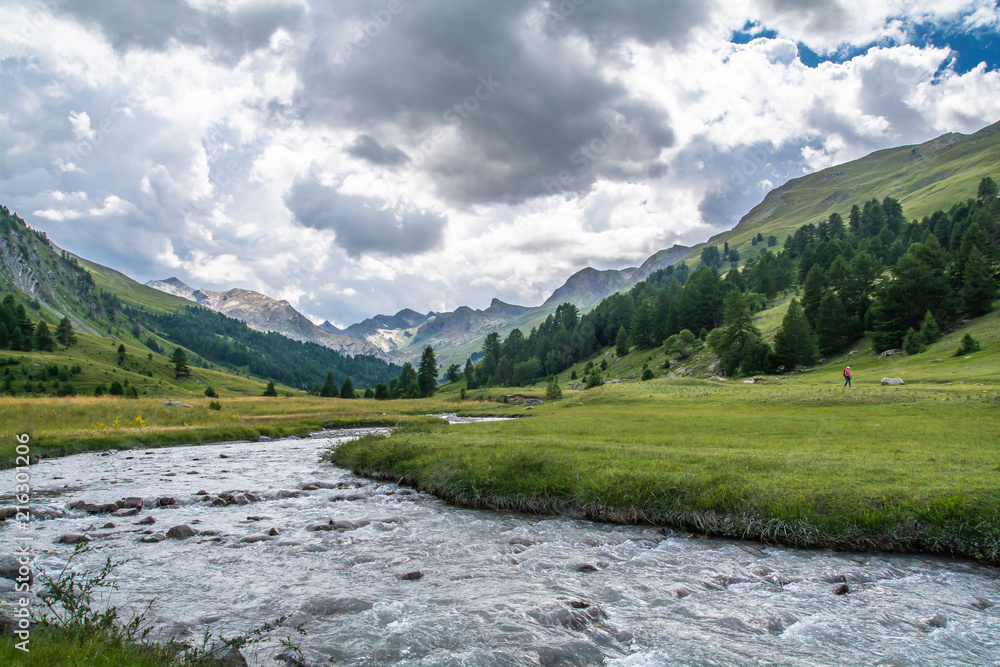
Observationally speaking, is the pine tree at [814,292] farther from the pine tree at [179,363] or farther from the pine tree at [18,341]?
the pine tree at [18,341]

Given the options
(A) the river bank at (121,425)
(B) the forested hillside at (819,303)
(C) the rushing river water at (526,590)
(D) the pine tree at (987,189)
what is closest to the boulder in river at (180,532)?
(C) the rushing river water at (526,590)

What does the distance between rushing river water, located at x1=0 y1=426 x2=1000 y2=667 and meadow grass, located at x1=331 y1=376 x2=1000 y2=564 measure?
0.87 m

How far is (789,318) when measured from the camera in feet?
281

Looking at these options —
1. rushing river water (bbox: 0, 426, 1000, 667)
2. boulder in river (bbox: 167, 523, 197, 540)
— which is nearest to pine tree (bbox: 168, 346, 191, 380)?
rushing river water (bbox: 0, 426, 1000, 667)

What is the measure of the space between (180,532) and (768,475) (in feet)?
59.5

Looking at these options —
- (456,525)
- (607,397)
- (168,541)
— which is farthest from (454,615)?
(607,397)

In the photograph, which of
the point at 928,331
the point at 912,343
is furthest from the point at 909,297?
the point at 912,343

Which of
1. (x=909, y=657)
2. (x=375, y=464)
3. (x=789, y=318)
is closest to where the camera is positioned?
(x=909, y=657)

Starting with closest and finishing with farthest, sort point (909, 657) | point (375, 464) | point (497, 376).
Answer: point (909, 657)
point (375, 464)
point (497, 376)

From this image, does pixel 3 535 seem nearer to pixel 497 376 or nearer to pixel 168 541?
pixel 168 541

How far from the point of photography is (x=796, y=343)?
85.2 meters

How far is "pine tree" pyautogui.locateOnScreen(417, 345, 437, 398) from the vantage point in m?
130

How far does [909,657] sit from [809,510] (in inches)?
232

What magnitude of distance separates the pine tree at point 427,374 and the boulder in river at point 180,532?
116 meters
